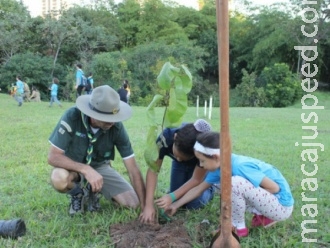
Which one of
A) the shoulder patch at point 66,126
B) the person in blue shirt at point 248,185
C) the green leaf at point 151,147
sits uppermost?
the shoulder patch at point 66,126

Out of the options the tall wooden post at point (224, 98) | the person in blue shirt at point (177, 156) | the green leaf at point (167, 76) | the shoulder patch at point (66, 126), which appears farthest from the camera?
the shoulder patch at point (66, 126)

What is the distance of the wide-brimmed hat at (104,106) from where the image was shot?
2924 mm

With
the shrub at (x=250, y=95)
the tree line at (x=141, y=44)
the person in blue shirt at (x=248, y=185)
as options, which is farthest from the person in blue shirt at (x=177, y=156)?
the shrub at (x=250, y=95)

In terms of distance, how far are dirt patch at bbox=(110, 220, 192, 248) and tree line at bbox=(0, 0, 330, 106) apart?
18.5 metres

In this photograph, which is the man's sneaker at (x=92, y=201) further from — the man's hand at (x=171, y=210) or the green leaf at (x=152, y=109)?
the green leaf at (x=152, y=109)

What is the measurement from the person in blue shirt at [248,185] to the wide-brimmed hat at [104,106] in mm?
670

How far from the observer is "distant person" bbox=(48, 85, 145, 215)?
299cm

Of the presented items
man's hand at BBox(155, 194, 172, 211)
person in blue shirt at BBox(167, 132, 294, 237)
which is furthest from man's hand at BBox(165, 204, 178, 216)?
person in blue shirt at BBox(167, 132, 294, 237)

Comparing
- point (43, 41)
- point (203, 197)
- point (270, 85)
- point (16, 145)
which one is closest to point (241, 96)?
point (270, 85)

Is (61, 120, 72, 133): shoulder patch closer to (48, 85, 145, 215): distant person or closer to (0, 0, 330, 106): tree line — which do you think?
(48, 85, 145, 215): distant person

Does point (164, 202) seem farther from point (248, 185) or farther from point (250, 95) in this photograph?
point (250, 95)

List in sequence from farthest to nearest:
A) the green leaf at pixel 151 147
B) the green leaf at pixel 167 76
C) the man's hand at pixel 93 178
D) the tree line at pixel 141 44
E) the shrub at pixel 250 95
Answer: the tree line at pixel 141 44, the shrub at pixel 250 95, the man's hand at pixel 93 178, the green leaf at pixel 151 147, the green leaf at pixel 167 76

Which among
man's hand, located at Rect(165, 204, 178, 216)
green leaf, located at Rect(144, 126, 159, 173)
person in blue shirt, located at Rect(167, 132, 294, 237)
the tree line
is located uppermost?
the tree line

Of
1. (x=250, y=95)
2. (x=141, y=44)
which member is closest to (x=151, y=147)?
(x=250, y=95)
